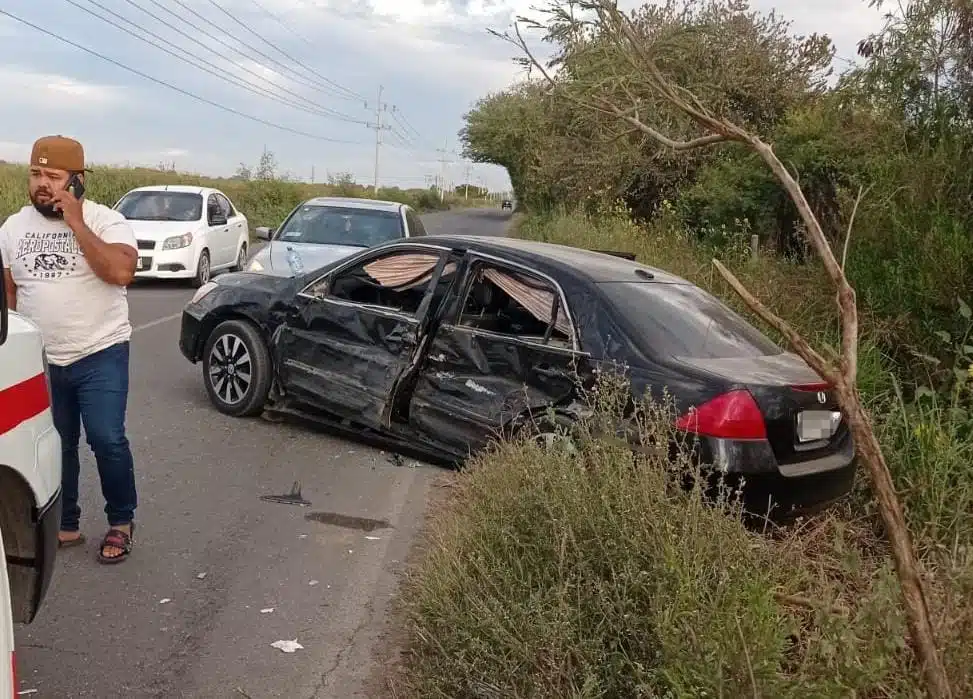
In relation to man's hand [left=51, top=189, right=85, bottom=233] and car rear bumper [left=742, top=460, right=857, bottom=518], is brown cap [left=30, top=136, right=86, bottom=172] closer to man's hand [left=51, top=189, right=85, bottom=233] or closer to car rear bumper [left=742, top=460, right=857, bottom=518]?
man's hand [left=51, top=189, right=85, bottom=233]

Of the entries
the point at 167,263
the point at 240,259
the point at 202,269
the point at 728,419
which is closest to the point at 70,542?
the point at 728,419

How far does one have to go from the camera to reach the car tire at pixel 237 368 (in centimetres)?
→ 715

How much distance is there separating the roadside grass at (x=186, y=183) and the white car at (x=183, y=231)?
3.99 feet

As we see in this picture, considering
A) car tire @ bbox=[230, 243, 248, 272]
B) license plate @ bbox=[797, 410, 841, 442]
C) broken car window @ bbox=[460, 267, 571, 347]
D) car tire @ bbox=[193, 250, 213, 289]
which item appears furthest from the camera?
car tire @ bbox=[230, 243, 248, 272]

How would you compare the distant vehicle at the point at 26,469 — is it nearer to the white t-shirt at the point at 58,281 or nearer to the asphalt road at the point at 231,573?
the asphalt road at the point at 231,573

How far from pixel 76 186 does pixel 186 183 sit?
39.0m

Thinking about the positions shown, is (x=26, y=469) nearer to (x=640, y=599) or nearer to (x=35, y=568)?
(x=35, y=568)

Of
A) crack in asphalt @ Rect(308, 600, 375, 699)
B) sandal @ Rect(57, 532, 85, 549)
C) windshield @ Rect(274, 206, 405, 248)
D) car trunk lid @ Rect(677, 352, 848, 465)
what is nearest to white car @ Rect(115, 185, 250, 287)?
windshield @ Rect(274, 206, 405, 248)

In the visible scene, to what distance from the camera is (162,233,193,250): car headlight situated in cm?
1569

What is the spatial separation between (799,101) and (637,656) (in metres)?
16.1

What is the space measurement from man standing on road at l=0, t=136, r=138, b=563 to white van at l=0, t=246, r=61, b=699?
3.59ft

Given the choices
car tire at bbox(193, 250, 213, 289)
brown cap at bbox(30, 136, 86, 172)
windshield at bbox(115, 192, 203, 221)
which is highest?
brown cap at bbox(30, 136, 86, 172)

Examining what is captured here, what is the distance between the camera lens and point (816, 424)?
4871 millimetres

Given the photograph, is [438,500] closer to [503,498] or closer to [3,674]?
[503,498]
